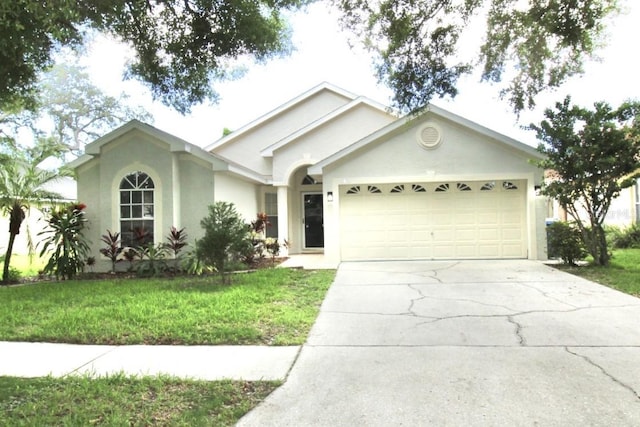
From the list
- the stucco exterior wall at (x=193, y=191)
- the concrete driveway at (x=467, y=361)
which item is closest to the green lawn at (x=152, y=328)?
the concrete driveway at (x=467, y=361)

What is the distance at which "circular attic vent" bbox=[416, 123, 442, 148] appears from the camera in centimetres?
1339

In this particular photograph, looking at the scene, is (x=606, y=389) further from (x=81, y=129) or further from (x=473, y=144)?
(x=81, y=129)

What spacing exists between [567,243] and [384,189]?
530 centimetres

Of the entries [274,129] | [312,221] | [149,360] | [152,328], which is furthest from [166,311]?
[274,129]

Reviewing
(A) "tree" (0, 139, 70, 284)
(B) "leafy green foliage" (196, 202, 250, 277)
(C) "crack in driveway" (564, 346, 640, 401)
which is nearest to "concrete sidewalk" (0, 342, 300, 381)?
(C) "crack in driveway" (564, 346, 640, 401)

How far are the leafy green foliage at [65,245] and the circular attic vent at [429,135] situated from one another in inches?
393

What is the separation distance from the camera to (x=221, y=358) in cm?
536

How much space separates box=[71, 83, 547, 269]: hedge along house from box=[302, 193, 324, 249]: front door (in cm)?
334

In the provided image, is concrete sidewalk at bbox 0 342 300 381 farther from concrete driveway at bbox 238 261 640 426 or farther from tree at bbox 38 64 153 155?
tree at bbox 38 64 153 155

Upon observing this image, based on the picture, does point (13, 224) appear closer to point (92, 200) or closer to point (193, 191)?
point (92, 200)

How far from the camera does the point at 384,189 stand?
1412 cm

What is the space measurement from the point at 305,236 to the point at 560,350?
507 inches

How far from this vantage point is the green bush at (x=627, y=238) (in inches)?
682

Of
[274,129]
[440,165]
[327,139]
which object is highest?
[274,129]
